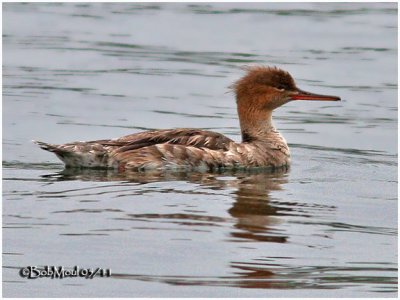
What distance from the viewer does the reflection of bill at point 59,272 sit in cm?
878

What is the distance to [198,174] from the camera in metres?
12.6

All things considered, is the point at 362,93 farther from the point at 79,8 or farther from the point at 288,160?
the point at 79,8

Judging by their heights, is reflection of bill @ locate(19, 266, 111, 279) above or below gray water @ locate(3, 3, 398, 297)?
below

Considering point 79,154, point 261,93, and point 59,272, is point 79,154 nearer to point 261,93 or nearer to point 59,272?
point 261,93

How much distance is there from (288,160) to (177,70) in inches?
222

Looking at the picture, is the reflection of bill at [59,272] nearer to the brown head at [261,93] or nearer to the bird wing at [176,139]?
the bird wing at [176,139]

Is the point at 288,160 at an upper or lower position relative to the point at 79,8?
lower

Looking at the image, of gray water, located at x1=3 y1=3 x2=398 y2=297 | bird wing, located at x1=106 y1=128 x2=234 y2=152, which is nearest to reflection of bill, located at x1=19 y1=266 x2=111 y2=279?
gray water, located at x1=3 y1=3 x2=398 y2=297

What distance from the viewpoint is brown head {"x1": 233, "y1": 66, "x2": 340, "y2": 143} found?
13.5 metres

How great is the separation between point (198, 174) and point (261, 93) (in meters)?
1.44

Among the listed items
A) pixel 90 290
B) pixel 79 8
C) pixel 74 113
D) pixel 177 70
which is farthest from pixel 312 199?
pixel 79 8

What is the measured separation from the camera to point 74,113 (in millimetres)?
15812

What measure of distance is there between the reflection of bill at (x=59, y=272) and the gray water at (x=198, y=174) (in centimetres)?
8

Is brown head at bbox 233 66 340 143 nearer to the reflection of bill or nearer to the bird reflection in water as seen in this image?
the bird reflection in water
